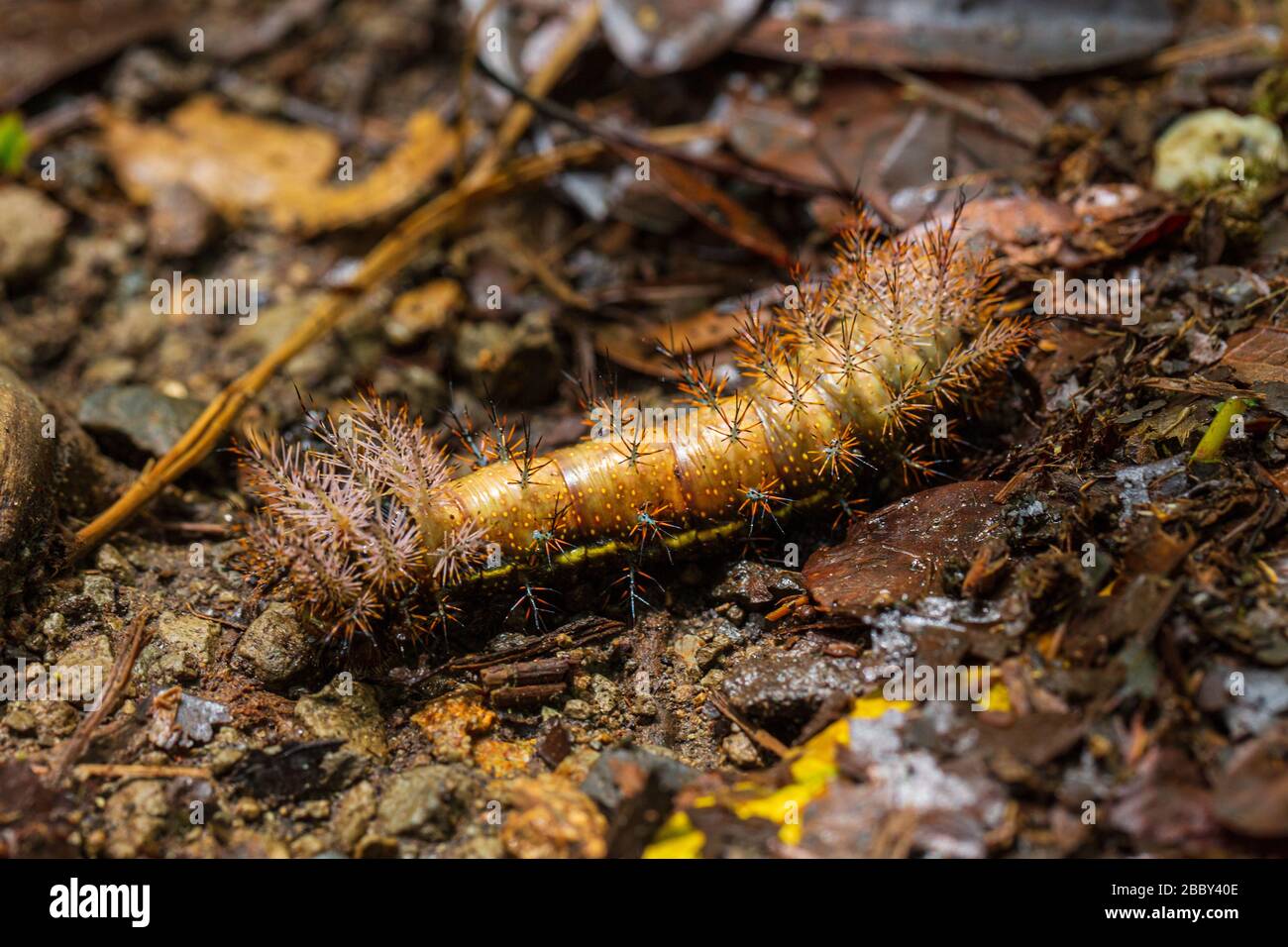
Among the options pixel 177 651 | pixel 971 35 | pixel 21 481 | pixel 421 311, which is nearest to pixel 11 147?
pixel 421 311

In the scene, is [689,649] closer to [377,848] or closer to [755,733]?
[755,733]

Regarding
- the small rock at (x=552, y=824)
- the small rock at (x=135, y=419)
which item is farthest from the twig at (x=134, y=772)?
the small rock at (x=135, y=419)

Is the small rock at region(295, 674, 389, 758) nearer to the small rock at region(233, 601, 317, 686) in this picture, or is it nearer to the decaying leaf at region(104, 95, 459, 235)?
the small rock at region(233, 601, 317, 686)

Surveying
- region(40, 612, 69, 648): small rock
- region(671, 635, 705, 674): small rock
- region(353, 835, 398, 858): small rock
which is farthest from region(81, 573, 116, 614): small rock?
region(671, 635, 705, 674): small rock

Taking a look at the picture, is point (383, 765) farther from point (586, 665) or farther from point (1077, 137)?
point (1077, 137)

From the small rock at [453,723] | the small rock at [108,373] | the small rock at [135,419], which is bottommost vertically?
the small rock at [453,723]

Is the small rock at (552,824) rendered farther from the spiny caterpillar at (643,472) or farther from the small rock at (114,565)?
the small rock at (114,565)
